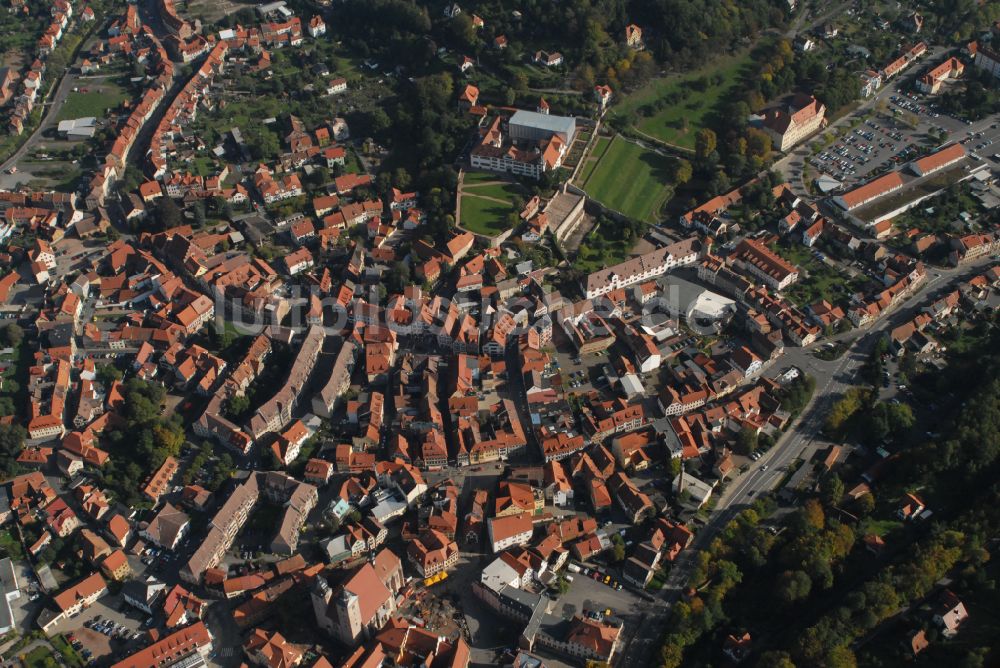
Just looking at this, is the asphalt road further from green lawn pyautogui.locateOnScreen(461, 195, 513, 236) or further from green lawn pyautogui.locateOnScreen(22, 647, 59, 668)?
green lawn pyautogui.locateOnScreen(22, 647, 59, 668)

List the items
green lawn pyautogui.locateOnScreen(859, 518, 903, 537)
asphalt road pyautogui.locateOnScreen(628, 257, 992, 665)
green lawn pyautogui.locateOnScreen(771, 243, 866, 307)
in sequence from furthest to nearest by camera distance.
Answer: green lawn pyautogui.locateOnScreen(771, 243, 866, 307) < green lawn pyautogui.locateOnScreen(859, 518, 903, 537) < asphalt road pyautogui.locateOnScreen(628, 257, 992, 665)

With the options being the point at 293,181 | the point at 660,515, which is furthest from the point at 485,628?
the point at 293,181

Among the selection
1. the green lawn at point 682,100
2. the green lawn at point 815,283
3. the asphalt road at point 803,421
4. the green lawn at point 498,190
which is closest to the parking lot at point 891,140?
the green lawn at point 682,100

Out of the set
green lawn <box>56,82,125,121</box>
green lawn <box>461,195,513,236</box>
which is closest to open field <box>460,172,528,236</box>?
green lawn <box>461,195,513,236</box>

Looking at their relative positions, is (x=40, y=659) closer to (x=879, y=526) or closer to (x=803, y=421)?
(x=879, y=526)

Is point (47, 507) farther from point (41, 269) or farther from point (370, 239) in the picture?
point (370, 239)

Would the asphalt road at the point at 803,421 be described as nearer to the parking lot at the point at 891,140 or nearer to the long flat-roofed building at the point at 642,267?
the long flat-roofed building at the point at 642,267
